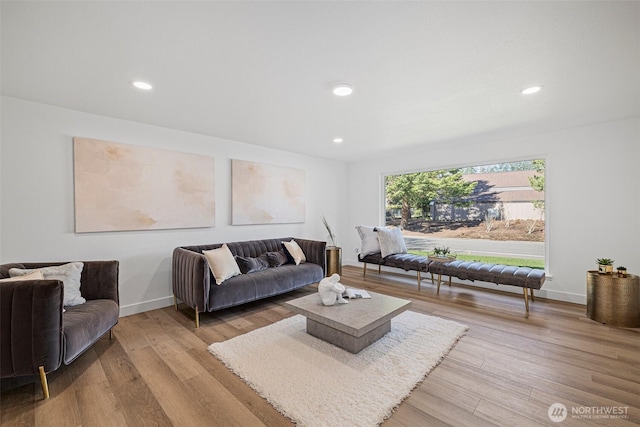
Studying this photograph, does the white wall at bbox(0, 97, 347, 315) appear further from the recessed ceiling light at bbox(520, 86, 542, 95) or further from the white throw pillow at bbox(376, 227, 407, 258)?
the recessed ceiling light at bbox(520, 86, 542, 95)

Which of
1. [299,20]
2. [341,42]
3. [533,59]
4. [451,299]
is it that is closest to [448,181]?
[451,299]

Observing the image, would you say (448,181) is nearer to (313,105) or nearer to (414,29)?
(313,105)

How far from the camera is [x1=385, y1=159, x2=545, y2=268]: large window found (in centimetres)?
406

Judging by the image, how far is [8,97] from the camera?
8.40 ft

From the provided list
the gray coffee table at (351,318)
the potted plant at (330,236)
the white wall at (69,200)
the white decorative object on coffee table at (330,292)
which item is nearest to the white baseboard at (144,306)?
the white wall at (69,200)

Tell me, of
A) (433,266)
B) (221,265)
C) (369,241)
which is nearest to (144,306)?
(221,265)

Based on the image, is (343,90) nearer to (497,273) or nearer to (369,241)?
(497,273)

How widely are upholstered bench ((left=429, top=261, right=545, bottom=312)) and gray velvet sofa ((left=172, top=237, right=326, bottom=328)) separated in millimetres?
1848

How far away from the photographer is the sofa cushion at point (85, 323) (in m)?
1.90

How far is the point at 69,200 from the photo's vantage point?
2.87m

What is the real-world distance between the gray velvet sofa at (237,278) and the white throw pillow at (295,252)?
0.08 m

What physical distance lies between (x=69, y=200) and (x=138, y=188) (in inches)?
25.2

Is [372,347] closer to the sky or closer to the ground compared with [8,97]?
closer to the ground

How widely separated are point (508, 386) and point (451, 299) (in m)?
1.93
